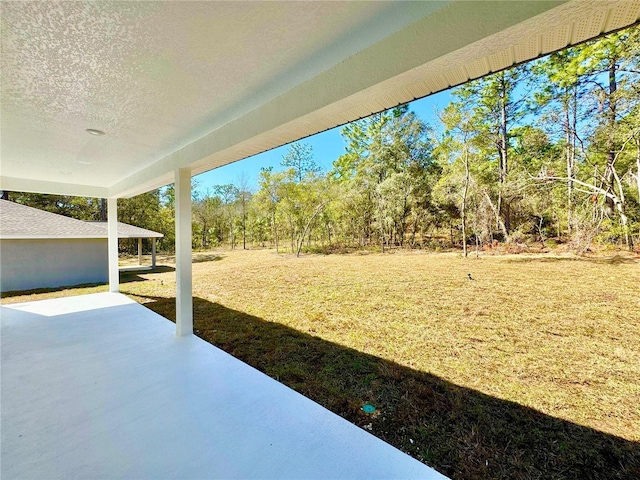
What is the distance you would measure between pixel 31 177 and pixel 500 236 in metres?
9.56

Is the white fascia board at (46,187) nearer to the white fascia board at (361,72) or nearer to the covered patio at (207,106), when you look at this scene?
the covered patio at (207,106)

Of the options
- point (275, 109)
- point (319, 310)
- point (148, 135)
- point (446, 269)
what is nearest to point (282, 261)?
point (319, 310)

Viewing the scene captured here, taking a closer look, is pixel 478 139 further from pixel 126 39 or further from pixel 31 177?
pixel 31 177

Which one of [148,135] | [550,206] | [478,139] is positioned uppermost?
[478,139]

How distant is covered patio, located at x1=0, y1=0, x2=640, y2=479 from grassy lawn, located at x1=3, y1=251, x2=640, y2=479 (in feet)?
1.84

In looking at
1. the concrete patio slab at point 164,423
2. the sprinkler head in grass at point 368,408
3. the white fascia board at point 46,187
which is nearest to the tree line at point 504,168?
the sprinkler head in grass at point 368,408

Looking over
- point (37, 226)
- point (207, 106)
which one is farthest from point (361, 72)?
point (37, 226)

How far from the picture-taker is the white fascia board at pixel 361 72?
95 centimetres

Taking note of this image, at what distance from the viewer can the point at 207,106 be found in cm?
203

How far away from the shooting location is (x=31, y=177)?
178 inches

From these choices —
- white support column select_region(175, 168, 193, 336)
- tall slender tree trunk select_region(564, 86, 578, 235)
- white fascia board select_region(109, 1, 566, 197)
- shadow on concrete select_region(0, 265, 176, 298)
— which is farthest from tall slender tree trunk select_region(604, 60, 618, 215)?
shadow on concrete select_region(0, 265, 176, 298)

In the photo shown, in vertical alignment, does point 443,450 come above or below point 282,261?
below

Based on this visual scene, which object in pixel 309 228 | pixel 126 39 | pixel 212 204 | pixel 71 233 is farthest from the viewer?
pixel 212 204

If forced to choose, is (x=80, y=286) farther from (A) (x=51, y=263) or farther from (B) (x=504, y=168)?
(B) (x=504, y=168)
